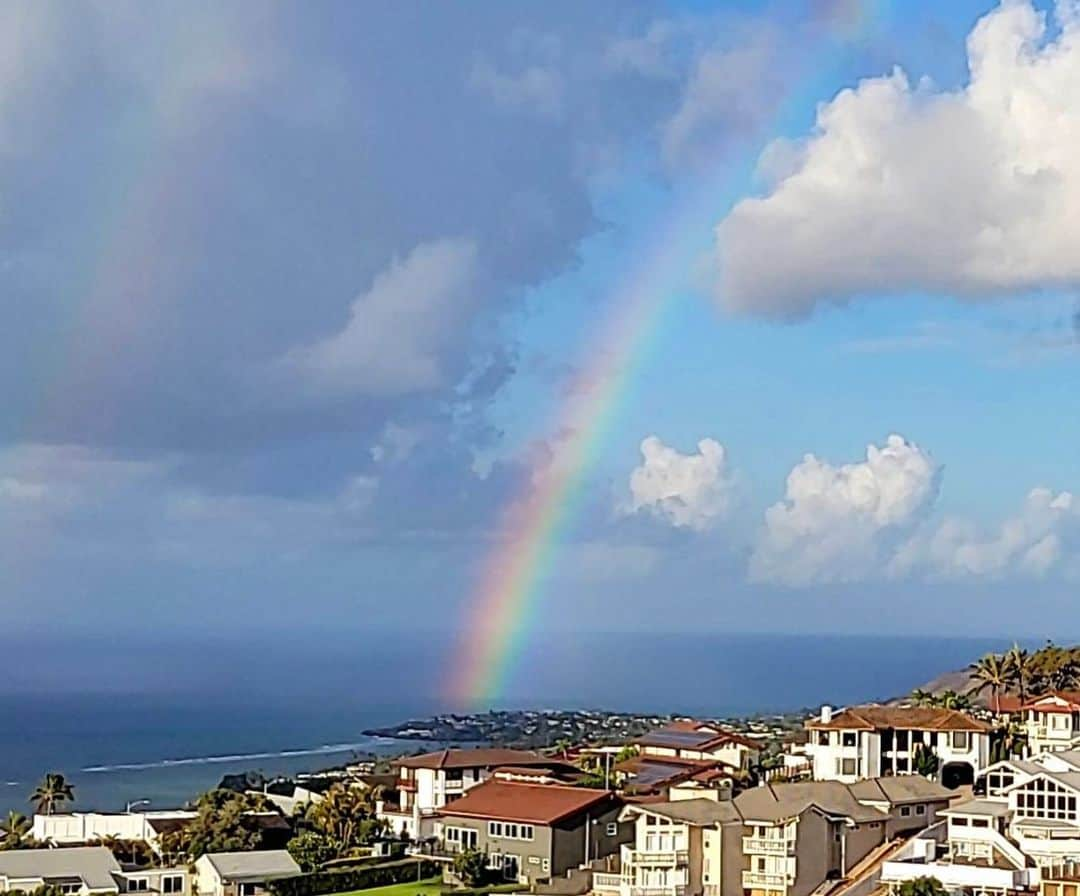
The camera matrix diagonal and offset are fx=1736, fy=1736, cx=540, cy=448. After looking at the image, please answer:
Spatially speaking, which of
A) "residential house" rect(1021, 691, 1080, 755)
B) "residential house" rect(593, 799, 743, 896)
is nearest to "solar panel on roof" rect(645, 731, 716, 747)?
"residential house" rect(1021, 691, 1080, 755)

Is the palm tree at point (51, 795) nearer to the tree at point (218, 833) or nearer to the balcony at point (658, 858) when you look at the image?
the tree at point (218, 833)

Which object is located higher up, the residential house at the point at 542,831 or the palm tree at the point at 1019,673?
the palm tree at the point at 1019,673

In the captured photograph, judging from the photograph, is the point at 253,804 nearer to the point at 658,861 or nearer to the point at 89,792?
the point at 658,861

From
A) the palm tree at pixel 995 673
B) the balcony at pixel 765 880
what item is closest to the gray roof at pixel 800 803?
the balcony at pixel 765 880

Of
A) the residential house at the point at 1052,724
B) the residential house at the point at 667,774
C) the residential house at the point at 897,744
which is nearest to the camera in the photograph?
the residential house at the point at 667,774

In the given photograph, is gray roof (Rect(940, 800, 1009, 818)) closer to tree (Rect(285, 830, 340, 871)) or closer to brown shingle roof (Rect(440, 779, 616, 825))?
brown shingle roof (Rect(440, 779, 616, 825))

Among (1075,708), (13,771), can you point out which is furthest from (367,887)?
(13,771)
